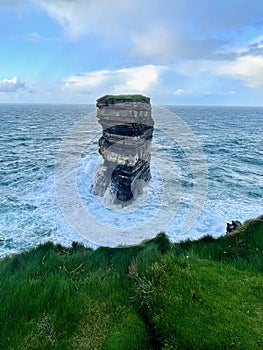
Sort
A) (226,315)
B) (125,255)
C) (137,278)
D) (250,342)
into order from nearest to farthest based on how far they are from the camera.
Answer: (250,342) < (226,315) < (137,278) < (125,255)

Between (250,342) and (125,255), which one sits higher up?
(250,342)

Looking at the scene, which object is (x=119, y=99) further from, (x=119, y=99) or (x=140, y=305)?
(x=140, y=305)

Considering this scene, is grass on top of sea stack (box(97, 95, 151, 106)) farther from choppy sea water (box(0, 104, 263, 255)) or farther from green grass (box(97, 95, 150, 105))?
choppy sea water (box(0, 104, 263, 255))

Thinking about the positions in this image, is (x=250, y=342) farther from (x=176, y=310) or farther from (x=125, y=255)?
(x=125, y=255)

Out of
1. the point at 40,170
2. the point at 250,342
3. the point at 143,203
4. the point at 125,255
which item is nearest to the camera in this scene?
the point at 250,342

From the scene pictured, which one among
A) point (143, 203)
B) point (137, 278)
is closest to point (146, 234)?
point (143, 203)

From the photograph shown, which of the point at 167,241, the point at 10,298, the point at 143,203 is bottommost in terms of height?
the point at 143,203

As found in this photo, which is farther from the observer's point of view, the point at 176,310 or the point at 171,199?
the point at 171,199

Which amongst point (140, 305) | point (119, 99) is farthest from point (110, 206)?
point (140, 305)
